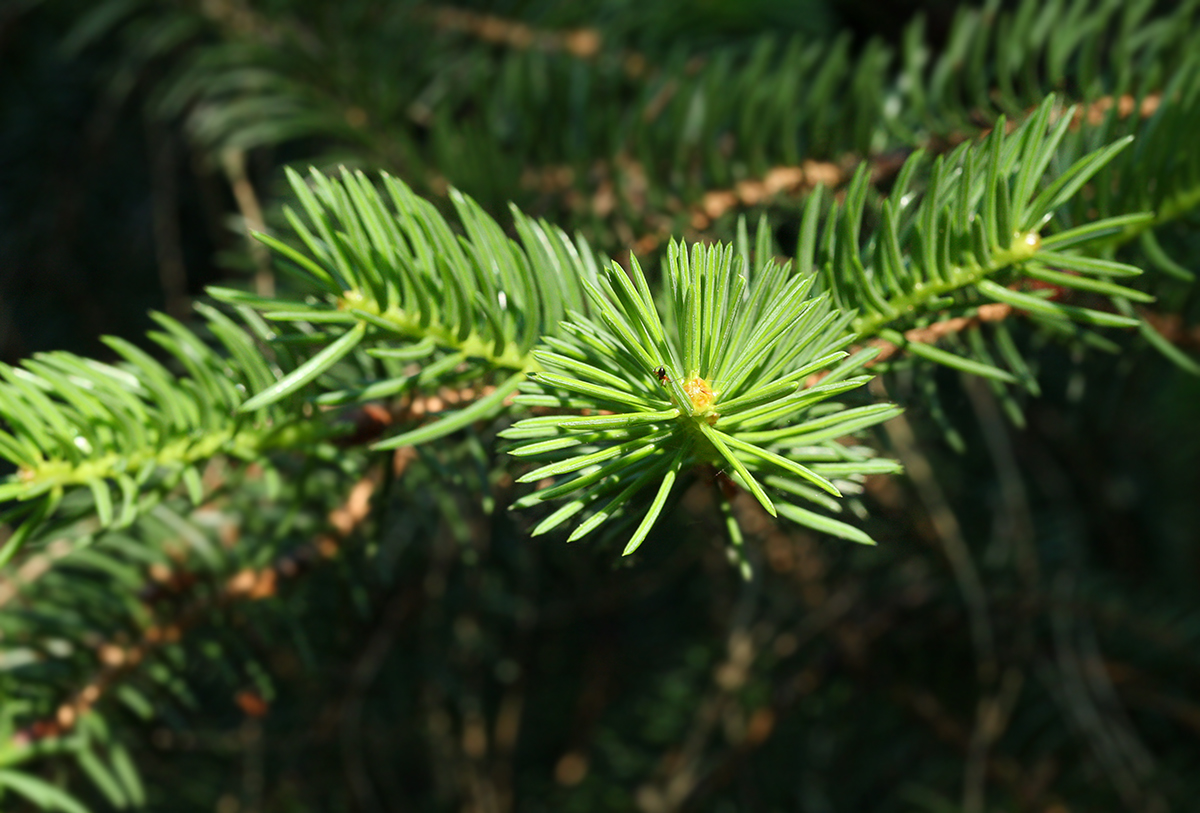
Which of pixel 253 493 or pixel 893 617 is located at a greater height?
pixel 253 493

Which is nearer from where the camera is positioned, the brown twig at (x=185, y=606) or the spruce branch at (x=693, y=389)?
the spruce branch at (x=693, y=389)

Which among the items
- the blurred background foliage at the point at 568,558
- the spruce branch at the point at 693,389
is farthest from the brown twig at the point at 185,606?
the spruce branch at the point at 693,389

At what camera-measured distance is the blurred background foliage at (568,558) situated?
55cm

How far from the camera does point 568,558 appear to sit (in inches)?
26.0

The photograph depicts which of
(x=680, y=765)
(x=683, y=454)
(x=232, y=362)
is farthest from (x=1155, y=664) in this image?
(x=232, y=362)

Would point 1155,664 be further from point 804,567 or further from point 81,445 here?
point 81,445

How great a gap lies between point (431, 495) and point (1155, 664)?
2.17 ft

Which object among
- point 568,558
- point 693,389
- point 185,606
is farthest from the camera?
point 568,558

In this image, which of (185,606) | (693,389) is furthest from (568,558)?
(693,389)

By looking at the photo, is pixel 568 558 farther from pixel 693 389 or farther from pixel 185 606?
pixel 693 389

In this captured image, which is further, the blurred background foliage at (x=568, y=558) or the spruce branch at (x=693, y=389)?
the blurred background foliage at (x=568, y=558)

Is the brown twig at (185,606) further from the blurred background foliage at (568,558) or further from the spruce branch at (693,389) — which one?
the spruce branch at (693,389)

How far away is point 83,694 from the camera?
47 centimetres

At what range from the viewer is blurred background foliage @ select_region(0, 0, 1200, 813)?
55 centimetres
